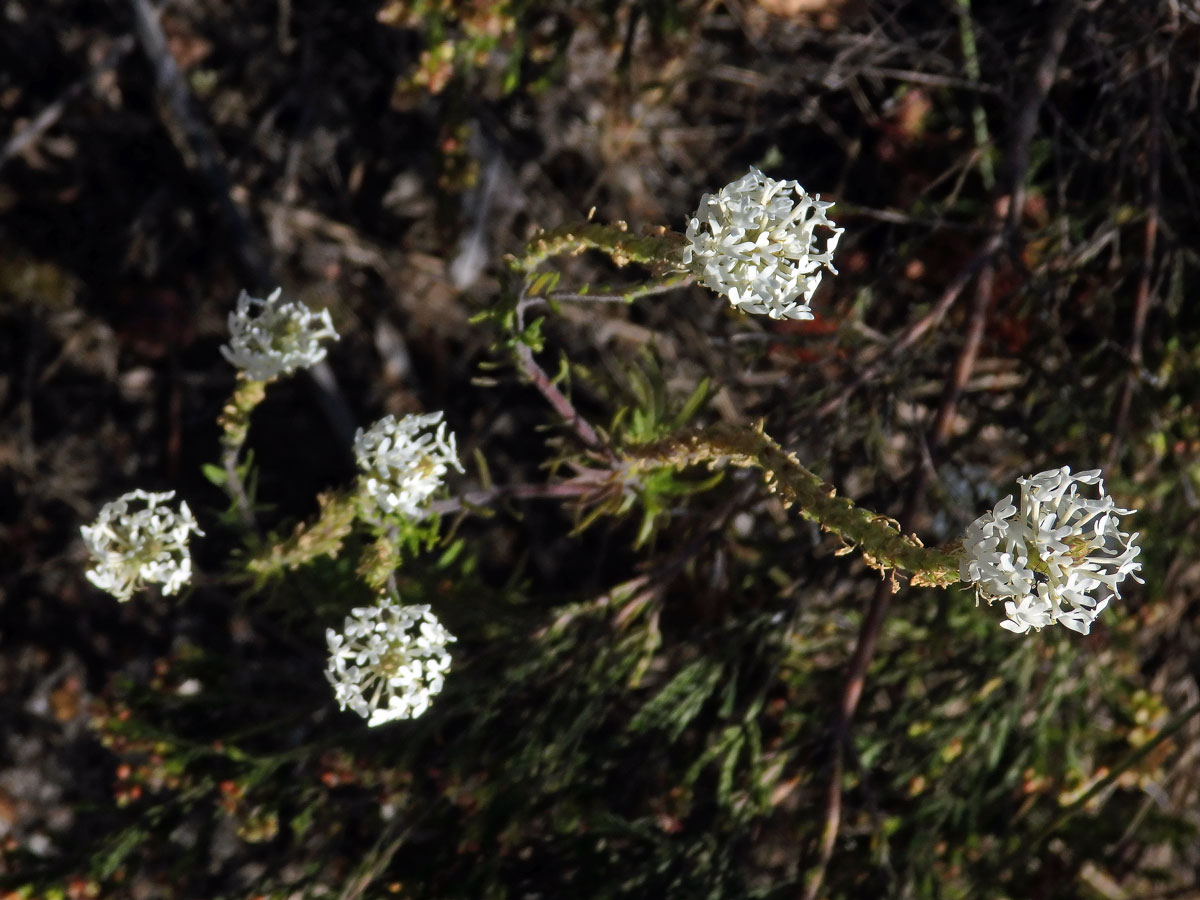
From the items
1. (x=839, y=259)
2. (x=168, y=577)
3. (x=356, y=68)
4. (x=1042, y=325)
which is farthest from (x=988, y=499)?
(x=356, y=68)

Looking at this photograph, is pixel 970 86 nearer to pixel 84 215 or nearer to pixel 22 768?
pixel 84 215

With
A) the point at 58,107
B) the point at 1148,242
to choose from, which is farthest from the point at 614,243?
the point at 58,107

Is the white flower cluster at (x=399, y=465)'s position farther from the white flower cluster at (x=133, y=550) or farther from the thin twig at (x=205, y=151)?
the thin twig at (x=205, y=151)

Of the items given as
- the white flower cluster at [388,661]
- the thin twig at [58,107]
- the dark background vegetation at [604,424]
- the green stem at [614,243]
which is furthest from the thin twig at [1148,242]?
the thin twig at [58,107]

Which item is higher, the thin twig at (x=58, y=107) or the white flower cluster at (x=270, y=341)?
the thin twig at (x=58, y=107)

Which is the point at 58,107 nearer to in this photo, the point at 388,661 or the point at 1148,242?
the point at 388,661

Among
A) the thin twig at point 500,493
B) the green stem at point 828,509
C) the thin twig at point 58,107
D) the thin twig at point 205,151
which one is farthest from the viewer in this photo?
the thin twig at point 58,107

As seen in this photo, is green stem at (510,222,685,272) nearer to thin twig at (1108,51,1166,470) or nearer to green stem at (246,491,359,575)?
green stem at (246,491,359,575)
